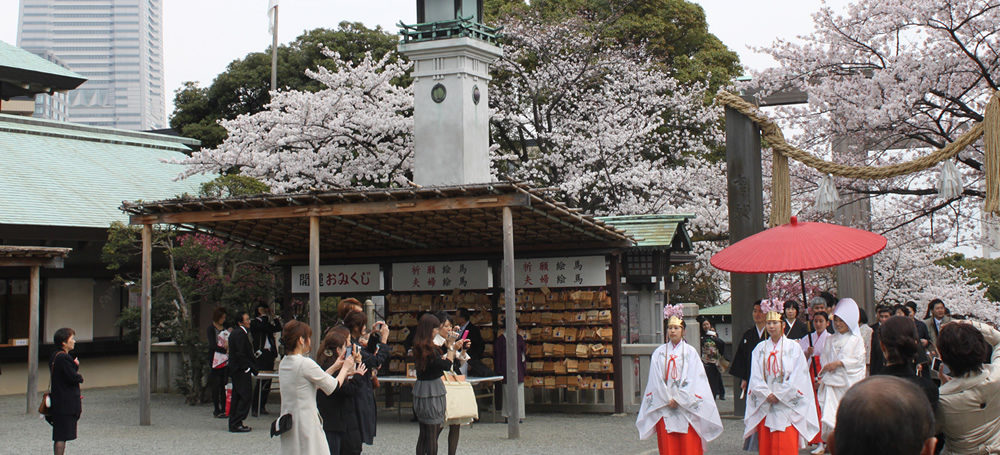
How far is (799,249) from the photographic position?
8.81 metres

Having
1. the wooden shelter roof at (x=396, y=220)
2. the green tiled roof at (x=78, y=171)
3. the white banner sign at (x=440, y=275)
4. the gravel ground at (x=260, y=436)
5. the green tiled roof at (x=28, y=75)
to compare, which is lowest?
the gravel ground at (x=260, y=436)

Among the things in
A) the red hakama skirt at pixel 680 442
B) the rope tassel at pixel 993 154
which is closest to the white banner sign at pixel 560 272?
the red hakama skirt at pixel 680 442

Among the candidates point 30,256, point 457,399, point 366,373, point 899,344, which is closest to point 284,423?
point 366,373

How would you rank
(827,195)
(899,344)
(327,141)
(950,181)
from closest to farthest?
(899,344), (950,181), (827,195), (327,141)

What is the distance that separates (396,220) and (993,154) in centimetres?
746

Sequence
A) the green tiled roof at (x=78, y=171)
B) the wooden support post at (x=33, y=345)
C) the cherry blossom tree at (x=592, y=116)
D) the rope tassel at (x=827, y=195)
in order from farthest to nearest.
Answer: the cherry blossom tree at (x=592, y=116) < the green tiled roof at (x=78, y=171) < the wooden support post at (x=33, y=345) < the rope tassel at (x=827, y=195)

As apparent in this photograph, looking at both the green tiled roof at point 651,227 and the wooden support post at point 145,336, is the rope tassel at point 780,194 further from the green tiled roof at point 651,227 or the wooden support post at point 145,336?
the wooden support post at point 145,336

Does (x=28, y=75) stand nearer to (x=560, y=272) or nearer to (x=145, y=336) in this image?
(x=145, y=336)

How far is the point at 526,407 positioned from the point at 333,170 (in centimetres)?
924

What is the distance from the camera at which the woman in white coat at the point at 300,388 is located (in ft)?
→ 22.0

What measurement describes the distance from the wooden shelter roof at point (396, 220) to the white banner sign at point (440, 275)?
0.22 metres

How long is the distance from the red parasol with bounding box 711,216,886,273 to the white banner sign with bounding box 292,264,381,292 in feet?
24.2

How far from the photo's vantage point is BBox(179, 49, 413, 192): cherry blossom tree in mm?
20969

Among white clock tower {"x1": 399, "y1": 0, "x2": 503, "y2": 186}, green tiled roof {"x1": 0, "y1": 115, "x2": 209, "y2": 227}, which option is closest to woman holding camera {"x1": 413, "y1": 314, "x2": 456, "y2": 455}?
white clock tower {"x1": 399, "y1": 0, "x2": 503, "y2": 186}
